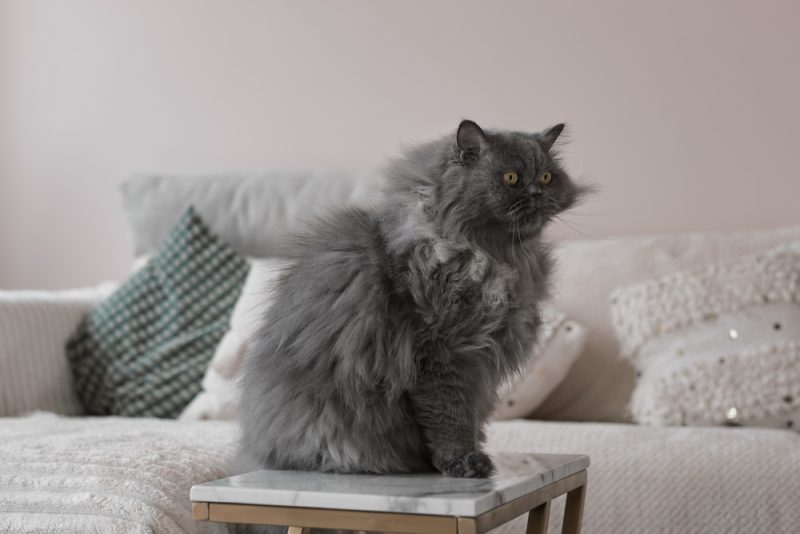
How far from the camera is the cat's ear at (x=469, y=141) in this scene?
0.96m

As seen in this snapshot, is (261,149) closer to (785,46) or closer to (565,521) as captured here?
(785,46)

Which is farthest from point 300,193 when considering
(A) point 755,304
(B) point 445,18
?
(A) point 755,304

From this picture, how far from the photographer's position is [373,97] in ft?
8.05

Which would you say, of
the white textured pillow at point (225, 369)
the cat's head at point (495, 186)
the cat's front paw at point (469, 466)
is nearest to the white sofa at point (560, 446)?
the white textured pillow at point (225, 369)

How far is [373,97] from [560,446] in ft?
4.00

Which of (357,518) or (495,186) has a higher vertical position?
(495,186)

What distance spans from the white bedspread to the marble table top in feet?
0.58

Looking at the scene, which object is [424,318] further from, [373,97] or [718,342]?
[373,97]

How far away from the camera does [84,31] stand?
107 inches

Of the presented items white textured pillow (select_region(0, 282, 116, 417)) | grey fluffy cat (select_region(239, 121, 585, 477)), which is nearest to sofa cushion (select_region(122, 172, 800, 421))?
white textured pillow (select_region(0, 282, 116, 417))

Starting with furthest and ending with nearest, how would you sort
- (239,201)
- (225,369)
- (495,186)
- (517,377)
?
(239,201) → (225,369) → (517,377) → (495,186)

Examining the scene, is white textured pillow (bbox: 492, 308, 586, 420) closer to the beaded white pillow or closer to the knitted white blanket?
the beaded white pillow

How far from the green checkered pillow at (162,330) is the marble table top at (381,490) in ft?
3.64

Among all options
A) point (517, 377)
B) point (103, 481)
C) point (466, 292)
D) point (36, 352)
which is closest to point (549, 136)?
point (466, 292)
